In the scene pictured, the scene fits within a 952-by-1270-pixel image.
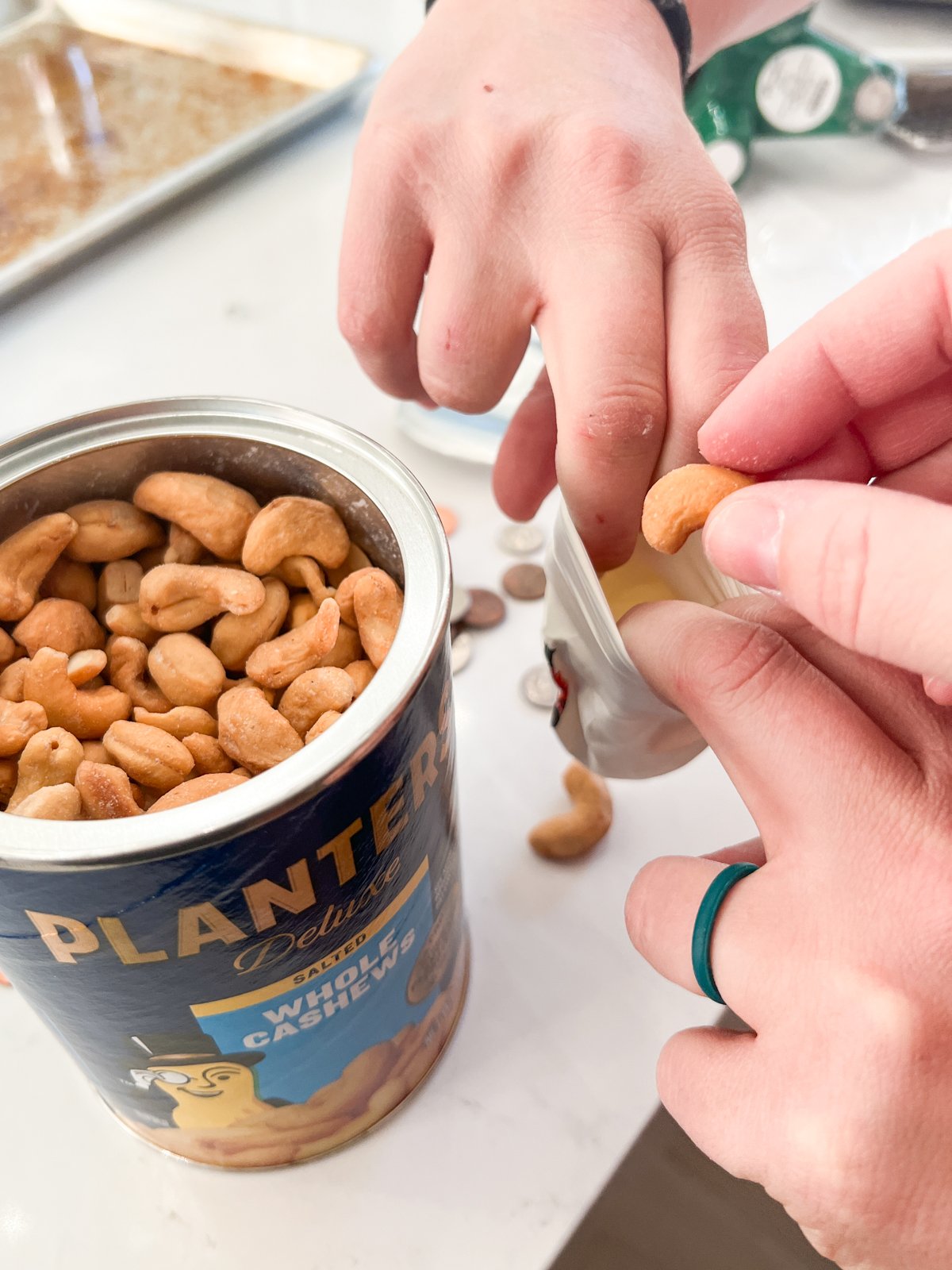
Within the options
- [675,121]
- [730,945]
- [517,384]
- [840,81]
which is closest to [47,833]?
[730,945]

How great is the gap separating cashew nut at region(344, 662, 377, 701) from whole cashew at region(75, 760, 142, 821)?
8cm

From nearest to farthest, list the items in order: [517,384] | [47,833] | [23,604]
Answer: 1. [47,833]
2. [23,604]
3. [517,384]

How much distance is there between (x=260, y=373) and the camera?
0.76 meters

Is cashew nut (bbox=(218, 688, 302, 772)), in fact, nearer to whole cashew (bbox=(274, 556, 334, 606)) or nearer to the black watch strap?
whole cashew (bbox=(274, 556, 334, 606))

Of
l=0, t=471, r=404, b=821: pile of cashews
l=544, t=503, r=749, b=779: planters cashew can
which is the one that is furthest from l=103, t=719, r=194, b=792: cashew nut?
l=544, t=503, r=749, b=779: planters cashew can

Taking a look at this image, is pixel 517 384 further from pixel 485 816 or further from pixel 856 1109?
pixel 856 1109

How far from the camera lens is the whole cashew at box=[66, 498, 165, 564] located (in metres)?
0.38

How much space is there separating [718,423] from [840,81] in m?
0.71

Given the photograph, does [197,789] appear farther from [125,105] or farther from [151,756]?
[125,105]

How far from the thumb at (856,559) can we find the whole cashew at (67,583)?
240 millimetres

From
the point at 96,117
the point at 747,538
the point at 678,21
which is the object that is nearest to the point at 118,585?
the point at 747,538

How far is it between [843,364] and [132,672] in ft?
0.90

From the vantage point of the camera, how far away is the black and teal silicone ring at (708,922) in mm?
351

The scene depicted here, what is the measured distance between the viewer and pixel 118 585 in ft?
1.28
